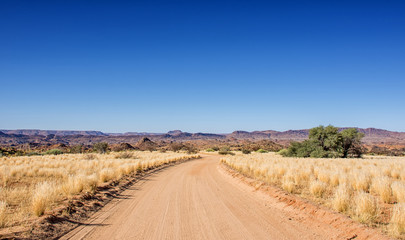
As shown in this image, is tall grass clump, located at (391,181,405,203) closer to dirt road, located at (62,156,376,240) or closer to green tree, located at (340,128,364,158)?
dirt road, located at (62,156,376,240)

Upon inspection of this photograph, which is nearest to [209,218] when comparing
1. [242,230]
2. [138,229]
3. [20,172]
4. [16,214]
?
[242,230]

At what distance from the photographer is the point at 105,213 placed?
6.99m

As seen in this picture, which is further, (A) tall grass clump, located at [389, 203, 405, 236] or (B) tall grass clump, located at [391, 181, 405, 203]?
(B) tall grass clump, located at [391, 181, 405, 203]

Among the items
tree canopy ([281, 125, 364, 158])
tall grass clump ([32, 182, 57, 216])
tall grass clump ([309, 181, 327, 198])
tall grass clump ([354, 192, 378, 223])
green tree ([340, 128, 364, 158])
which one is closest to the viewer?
tall grass clump ([354, 192, 378, 223])

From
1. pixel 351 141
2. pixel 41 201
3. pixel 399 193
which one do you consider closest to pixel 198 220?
pixel 41 201

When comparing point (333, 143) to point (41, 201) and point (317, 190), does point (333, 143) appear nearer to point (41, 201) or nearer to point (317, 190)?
point (317, 190)

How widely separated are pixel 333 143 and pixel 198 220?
33.9m

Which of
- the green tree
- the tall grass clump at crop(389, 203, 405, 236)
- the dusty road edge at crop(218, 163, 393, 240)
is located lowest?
the dusty road edge at crop(218, 163, 393, 240)

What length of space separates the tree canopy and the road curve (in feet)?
99.0

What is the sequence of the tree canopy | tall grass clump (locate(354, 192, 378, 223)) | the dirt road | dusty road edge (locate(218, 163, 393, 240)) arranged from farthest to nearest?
the tree canopy, tall grass clump (locate(354, 192, 378, 223)), the dirt road, dusty road edge (locate(218, 163, 393, 240))

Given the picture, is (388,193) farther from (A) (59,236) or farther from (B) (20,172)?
(B) (20,172)

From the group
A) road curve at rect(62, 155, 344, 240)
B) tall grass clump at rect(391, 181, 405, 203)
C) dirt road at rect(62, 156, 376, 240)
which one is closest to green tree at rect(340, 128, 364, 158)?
tall grass clump at rect(391, 181, 405, 203)

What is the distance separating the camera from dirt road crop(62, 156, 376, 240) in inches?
206

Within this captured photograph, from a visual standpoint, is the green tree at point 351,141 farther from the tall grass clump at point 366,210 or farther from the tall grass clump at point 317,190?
the tall grass clump at point 366,210
